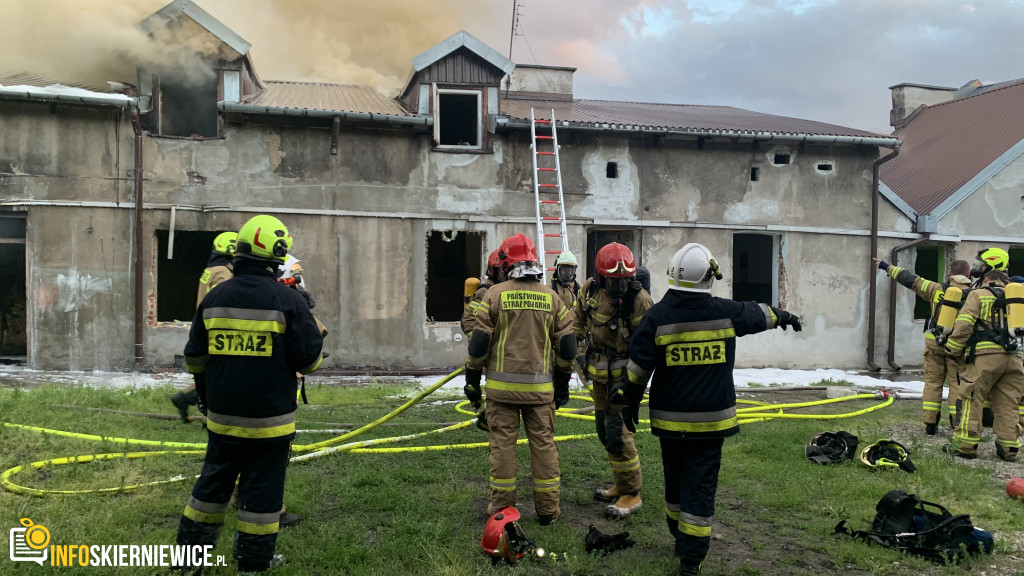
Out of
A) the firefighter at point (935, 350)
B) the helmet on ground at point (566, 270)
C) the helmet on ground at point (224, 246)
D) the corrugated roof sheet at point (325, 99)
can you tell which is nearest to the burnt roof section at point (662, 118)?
the corrugated roof sheet at point (325, 99)

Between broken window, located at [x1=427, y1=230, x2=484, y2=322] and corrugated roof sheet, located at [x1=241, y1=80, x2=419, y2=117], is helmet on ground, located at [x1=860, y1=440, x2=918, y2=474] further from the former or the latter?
broken window, located at [x1=427, y1=230, x2=484, y2=322]

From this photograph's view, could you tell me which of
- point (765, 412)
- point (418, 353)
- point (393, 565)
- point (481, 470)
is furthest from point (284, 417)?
point (418, 353)

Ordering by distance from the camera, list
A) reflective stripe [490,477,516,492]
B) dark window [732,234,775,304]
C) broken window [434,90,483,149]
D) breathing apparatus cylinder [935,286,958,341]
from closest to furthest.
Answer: reflective stripe [490,477,516,492], breathing apparatus cylinder [935,286,958,341], broken window [434,90,483,149], dark window [732,234,775,304]

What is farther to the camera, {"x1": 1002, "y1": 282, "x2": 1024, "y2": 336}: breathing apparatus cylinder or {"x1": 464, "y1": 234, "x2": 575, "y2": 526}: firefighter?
{"x1": 1002, "y1": 282, "x2": 1024, "y2": 336}: breathing apparatus cylinder

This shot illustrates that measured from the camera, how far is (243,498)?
11.6 ft

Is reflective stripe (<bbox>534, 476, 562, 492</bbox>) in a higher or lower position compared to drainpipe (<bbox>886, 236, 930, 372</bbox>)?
lower

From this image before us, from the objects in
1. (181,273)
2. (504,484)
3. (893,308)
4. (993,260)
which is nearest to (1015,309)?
(993,260)

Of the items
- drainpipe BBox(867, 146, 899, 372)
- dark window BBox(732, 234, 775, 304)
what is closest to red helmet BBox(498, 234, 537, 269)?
drainpipe BBox(867, 146, 899, 372)

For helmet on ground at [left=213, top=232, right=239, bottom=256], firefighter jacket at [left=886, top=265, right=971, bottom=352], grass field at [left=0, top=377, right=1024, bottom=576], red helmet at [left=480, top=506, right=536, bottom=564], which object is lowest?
grass field at [left=0, top=377, right=1024, bottom=576]

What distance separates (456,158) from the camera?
12531mm

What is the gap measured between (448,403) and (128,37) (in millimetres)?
8172

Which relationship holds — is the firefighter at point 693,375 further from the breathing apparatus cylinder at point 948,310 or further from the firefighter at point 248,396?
the breathing apparatus cylinder at point 948,310

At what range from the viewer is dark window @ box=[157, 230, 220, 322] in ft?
48.7

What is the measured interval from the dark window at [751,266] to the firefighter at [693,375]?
16245mm
